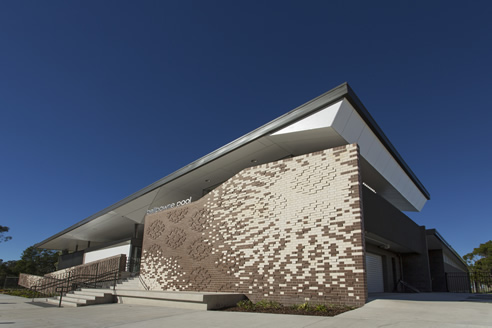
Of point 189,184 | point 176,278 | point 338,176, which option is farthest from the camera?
point 189,184

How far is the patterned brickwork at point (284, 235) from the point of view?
10.4 meters

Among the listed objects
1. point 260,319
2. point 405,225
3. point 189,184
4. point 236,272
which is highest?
point 189,184

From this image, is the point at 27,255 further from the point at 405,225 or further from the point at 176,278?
the point at 405,225

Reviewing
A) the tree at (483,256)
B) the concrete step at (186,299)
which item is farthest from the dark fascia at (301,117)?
the tree at (483,256)

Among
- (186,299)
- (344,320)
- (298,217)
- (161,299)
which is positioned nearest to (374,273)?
(298,217)

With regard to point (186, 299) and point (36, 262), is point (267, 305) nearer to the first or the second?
point (186, 299)

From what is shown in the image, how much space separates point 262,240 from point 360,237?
388 centimetres

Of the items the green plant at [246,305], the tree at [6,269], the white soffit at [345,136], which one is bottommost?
the tree at [6,269]

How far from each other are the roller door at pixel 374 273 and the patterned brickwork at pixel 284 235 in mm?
7089

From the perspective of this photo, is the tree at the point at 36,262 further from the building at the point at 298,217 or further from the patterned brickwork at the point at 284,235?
the patterned brickwork at the point at 284,235

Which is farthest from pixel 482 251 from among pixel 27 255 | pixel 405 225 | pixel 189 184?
pixel 27 255

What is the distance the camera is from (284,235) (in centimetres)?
1203

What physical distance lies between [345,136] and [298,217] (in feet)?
12.1

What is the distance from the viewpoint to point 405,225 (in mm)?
18156
